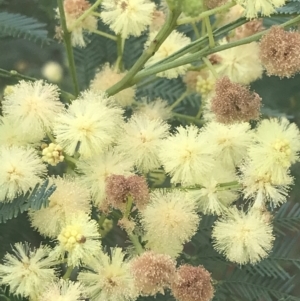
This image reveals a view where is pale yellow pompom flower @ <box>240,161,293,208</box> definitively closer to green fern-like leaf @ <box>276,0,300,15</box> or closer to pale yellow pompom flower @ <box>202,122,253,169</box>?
pale yellow pompom flower @ <box>202,122,253,169</box>

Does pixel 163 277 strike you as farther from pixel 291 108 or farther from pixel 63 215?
pixel 291 108

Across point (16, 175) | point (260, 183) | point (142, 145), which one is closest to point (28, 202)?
point (16, 175)

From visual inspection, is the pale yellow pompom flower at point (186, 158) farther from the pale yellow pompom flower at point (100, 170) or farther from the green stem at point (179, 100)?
the green stem at point (179, 100)

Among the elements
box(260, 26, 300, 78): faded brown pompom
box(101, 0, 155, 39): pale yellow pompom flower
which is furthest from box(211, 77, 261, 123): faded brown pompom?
box(101, 0, 155, 39): pale yellow pompom flower

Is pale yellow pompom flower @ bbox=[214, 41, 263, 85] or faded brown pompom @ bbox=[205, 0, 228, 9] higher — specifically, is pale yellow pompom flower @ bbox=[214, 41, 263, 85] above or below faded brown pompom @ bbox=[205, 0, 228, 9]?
below

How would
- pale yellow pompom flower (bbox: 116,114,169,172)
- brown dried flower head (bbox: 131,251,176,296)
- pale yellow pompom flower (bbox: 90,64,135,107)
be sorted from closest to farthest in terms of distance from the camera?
brown dried flower head (bbox: 131,251,176,296)
pale yellow pompom flower (bbox: 116,114,169,172)
pale yellow pompom flower (bbox: 90,64,135,107)

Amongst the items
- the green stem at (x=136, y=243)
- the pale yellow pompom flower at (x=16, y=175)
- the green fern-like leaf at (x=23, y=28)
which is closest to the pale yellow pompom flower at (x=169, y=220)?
the green stem at (x=136, y=243)
